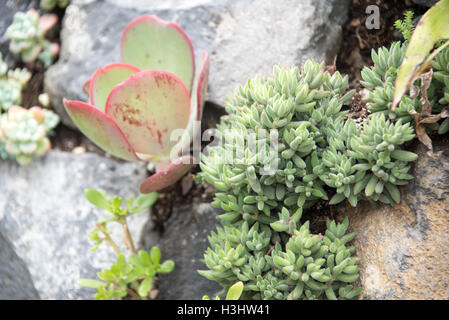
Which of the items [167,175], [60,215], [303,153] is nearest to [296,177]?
[303,153]

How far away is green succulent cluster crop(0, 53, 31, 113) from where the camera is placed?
7.59 feet

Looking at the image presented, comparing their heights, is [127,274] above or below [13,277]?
above

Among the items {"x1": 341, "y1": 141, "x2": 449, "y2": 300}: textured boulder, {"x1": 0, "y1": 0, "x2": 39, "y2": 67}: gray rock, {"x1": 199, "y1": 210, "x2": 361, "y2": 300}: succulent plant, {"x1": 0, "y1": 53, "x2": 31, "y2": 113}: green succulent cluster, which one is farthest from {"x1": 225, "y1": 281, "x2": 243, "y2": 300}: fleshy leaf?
{"x1": 0, "y1": 0, "x2": 39, "y2": 67}: gray rock

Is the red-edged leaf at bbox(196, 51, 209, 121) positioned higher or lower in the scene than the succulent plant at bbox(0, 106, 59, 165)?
higher

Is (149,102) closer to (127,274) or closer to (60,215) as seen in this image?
(127,274)

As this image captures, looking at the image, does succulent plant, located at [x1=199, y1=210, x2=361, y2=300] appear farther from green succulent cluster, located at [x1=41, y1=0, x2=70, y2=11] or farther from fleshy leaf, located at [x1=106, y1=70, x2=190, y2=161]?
green succulent cluster, located at [x1=41, y1=0, x2=70, y2=11]

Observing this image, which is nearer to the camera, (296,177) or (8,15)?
(296,177)

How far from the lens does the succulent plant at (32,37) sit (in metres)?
2.37

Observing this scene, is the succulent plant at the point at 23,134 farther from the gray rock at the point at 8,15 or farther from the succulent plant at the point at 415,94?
the succulent plant at the point at 415,94

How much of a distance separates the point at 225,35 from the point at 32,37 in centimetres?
108

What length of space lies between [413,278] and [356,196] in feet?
0.93

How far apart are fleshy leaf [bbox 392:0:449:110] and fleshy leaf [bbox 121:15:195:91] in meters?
A: 0.91

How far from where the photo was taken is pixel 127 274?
1791mm
